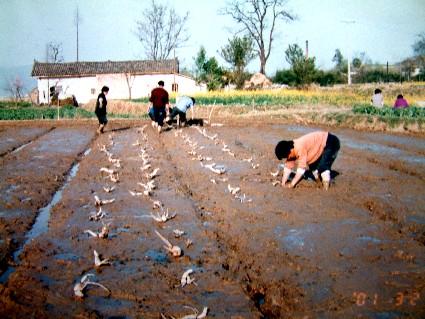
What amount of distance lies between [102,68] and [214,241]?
145 ft

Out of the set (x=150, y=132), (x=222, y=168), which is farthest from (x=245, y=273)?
(x=150, y=132)

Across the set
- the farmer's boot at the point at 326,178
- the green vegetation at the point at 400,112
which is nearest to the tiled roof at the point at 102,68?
the green vegetation at the point at 400,112

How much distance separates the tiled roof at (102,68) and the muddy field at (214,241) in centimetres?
3563

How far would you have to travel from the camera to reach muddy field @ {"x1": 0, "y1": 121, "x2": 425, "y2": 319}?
130 inches

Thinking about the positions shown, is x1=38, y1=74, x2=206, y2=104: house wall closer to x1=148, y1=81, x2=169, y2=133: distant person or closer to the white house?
the white house

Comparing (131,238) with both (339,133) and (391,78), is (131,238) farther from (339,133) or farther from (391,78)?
(391,78)

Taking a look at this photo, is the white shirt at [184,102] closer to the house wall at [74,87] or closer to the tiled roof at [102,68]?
the tiled roof at [102,68]

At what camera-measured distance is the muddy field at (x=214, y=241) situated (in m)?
3.31

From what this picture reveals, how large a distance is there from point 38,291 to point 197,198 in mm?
3337

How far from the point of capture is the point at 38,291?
3.52 metres

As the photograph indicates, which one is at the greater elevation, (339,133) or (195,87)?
(195,87)

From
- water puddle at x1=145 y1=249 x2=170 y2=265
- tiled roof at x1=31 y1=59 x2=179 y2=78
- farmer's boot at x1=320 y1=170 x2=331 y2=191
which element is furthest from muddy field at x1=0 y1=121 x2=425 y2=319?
tiled roof at x1=31 y1=59 x2=179 y2=78

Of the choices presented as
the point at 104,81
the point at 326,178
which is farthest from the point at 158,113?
the point at 104,81

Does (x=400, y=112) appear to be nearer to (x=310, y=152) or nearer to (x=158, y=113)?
(x=158, y=113)
